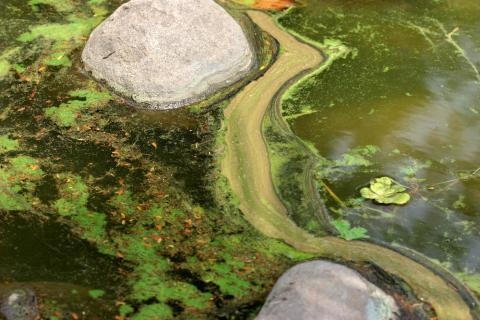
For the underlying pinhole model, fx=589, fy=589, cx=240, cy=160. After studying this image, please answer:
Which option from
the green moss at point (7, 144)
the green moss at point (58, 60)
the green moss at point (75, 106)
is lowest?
the green moss at point (7, 144)

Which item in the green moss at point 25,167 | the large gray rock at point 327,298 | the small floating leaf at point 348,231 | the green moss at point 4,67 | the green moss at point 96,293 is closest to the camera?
the large gray rock at point 327,298

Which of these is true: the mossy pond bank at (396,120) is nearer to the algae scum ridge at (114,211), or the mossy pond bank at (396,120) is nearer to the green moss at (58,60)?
the algae scum ridge at (114,211)

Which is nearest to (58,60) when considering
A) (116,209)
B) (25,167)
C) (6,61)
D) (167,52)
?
(6,61)

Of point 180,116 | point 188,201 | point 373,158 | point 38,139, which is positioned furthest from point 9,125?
point 373,158

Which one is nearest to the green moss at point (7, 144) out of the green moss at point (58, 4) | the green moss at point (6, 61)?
the green moss at point (6, 61)

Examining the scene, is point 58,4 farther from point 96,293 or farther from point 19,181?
point 96,293

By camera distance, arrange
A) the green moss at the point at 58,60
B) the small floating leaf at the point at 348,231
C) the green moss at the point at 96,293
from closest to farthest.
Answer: the green moss at the point at 96,293 < the small floating leaf at the point at 348,231 < the green moss at the point at 58,60

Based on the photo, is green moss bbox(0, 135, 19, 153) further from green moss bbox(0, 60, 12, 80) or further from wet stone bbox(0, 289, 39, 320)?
wet stone bbox(0, 289, 39, 320)
